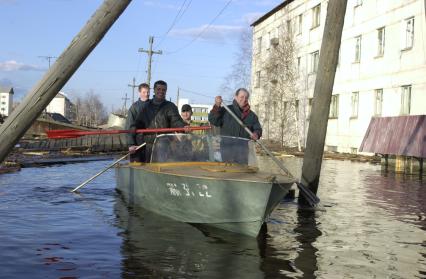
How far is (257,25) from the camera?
48.2m

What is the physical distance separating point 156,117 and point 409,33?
59.9ft

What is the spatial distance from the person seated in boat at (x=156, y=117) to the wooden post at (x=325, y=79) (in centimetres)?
260

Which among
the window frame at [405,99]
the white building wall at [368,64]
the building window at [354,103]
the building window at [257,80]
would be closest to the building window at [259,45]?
the building window at [257,80]

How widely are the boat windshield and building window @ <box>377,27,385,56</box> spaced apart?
20935mm

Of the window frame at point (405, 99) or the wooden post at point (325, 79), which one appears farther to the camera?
the window frame at point (405, 99)

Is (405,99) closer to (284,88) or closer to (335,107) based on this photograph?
(335,107)

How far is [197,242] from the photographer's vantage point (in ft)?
25.2

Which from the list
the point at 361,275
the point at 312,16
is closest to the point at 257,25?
the point at 312,16

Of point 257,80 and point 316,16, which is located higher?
point 316,16

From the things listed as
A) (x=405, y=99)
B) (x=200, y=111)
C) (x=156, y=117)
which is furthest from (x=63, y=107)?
(x=156, y=117)

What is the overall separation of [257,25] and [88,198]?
38378mm

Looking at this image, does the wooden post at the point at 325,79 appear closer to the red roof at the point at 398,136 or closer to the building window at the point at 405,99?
the red roof at the point at 398,136

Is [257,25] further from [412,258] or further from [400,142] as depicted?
[412,258]

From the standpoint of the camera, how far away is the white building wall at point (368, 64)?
81.6ft
